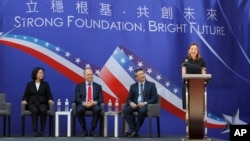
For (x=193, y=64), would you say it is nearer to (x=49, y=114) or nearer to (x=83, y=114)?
(x=83, y=114)

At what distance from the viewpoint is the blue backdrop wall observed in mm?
9203

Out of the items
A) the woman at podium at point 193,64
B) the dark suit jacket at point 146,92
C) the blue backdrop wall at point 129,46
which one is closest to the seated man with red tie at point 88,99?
the blue backdrop wall at point 129,46

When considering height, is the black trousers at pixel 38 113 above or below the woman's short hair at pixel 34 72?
below

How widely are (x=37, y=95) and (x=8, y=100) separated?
570 millimetres

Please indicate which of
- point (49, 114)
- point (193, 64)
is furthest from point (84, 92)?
point (193, 64)

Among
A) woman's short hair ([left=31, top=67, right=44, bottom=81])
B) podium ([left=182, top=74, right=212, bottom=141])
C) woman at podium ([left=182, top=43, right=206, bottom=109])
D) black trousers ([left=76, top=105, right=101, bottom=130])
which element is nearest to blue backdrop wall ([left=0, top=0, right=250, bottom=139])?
woman's short hair ([left=31, top=67, right=44, bottom=81])

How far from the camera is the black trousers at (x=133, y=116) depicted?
8.67 meters

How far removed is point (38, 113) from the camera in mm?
8820

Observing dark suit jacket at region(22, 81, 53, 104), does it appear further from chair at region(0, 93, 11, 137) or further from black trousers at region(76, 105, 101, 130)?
black trousers at region(76, 105, 101, 130)

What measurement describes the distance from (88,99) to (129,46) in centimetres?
112

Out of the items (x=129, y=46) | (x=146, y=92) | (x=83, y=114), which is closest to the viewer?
(x=83, y=114)

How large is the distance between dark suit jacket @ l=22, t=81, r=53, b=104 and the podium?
2974 millimetres

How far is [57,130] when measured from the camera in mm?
8844

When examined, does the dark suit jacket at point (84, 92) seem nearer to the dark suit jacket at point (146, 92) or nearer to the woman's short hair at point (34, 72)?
the dark suit jacket at point (146, 92)
